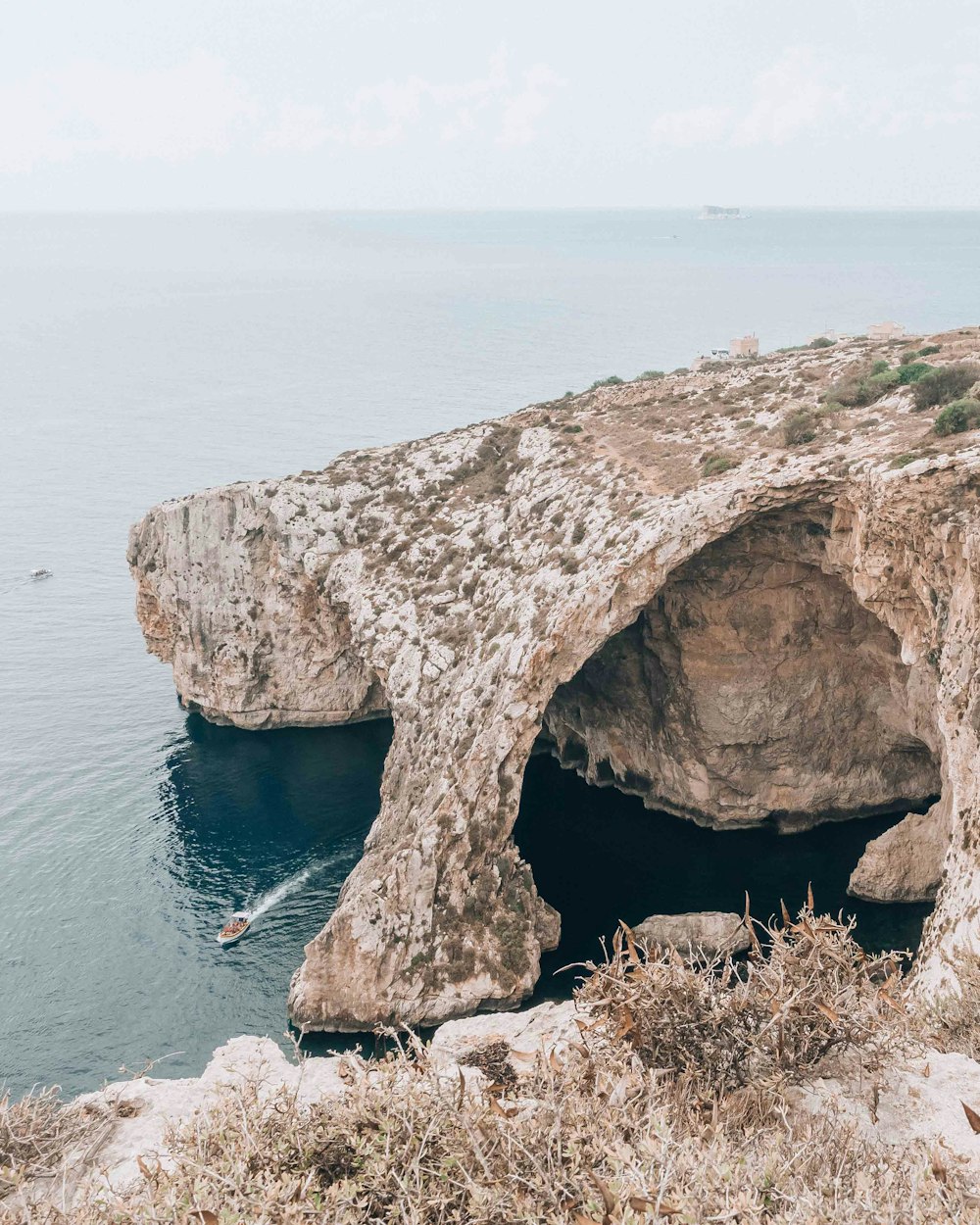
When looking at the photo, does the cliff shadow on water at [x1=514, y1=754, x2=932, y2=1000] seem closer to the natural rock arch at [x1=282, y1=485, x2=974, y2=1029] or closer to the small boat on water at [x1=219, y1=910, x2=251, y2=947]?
the natural rock arch at [x1=282, y1=485, x2=974, y2=1029]

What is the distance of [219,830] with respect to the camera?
2052 inches

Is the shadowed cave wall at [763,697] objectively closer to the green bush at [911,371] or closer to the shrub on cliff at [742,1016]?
the green bush at [911,371]

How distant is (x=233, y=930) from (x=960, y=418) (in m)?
33.3

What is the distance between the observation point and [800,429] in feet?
136

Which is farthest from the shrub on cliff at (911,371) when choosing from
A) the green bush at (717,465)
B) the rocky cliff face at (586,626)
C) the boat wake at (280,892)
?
the boat wake at (280,892)

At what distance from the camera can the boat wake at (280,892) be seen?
44.8 m

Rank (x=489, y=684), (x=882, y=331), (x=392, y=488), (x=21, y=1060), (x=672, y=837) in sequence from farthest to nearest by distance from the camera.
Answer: (x=882, y=331) → (x=392, y=488) → (x=672, y=837) → (x=489, y=684) → (x=21, y=1060)

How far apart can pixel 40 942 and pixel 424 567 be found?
77.5 ft

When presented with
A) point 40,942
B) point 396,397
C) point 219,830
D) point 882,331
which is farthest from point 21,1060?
point 396,397

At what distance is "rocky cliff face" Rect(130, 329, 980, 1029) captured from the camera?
117 feet

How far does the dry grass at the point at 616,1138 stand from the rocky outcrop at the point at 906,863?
89.1 ft

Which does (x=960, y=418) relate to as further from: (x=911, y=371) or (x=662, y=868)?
(x=662, y=868)

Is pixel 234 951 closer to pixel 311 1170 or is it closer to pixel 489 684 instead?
pixel 489 684

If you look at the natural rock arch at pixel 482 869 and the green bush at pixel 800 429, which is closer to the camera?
the natural rock arch at pixel 482 869
